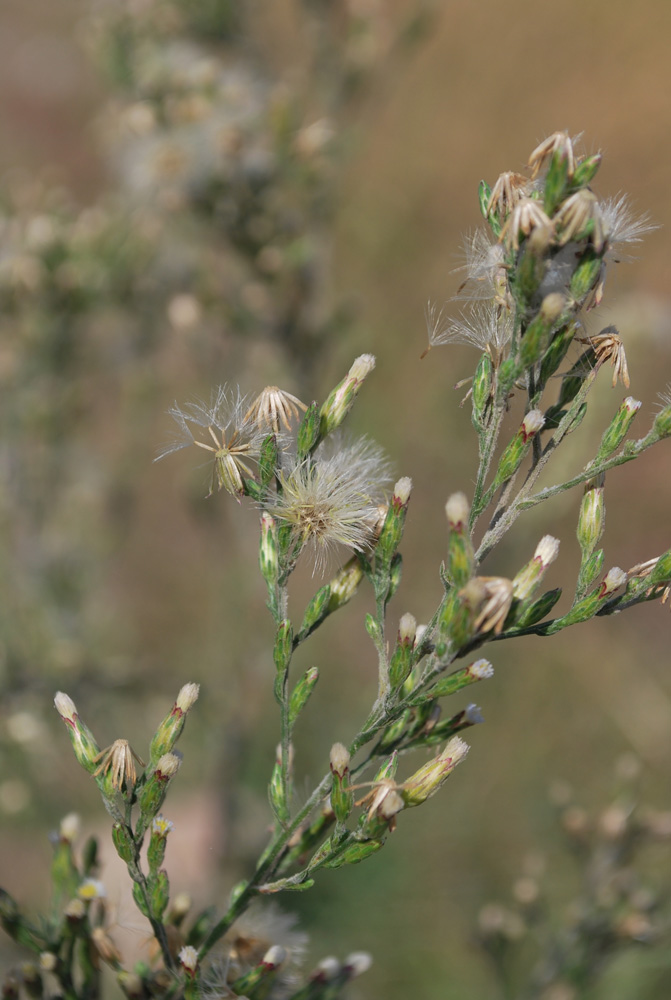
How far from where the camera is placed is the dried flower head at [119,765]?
1316mm

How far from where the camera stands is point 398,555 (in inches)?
56.7

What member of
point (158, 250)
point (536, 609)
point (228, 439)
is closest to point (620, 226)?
point (536, 609)

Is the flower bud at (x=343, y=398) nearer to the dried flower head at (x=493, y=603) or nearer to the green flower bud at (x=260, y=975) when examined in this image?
the dried flower head at (x=493, y=603)

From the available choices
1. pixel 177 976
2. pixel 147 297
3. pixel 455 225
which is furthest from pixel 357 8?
pixel 455 225

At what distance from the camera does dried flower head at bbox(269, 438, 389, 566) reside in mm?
1416

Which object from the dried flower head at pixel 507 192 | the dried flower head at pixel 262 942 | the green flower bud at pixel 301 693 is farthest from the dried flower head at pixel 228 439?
the dried flower head at pixel 262 942

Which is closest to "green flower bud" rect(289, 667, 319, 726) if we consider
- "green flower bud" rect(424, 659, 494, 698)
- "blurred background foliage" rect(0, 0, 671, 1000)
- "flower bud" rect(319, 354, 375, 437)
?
"green flower bud" rect(424, 659, 494, 698)

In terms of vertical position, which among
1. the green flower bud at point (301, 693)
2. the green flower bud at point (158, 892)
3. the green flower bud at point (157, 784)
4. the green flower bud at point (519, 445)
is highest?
the green flower bud at point (519, 445)

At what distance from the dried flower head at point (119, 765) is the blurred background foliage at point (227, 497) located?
0.54 meters

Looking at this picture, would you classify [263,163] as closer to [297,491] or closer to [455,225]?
[297,491]

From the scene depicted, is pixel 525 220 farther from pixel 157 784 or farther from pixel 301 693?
pixel 157 784

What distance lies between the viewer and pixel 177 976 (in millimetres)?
1405

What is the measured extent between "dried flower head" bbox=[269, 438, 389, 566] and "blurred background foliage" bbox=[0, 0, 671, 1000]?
0.69 meters

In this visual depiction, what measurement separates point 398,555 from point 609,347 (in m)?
0.51
